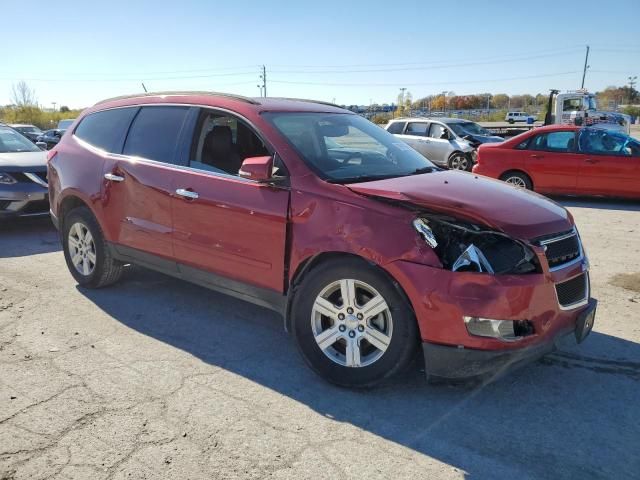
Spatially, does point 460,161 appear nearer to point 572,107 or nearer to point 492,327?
point 572,107

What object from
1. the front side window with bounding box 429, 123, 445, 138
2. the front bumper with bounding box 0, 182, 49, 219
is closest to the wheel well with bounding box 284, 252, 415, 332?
the front bumper with bounding box 0, 182, 49, 219

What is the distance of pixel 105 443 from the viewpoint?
290 centimetres

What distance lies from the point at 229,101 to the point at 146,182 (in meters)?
0.97

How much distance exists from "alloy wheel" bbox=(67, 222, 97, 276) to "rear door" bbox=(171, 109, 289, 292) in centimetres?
134

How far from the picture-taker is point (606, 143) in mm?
10625

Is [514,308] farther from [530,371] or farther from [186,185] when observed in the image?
[186,185]

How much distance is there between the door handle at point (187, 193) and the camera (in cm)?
419

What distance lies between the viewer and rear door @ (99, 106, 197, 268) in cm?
448

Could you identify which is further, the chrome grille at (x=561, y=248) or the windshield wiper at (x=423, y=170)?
the windshield wiper at (x=423, y=170)

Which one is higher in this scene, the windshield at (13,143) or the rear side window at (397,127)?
the rear side window at (397,127)

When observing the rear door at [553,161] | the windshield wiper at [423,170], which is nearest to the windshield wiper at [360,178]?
the windshield wiper at [423,170]

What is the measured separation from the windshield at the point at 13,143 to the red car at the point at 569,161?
850cm

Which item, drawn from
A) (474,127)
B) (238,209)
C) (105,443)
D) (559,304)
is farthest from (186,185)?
(474,127)

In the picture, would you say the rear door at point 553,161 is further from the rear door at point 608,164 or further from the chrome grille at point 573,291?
the chrome grille at point 573,291
